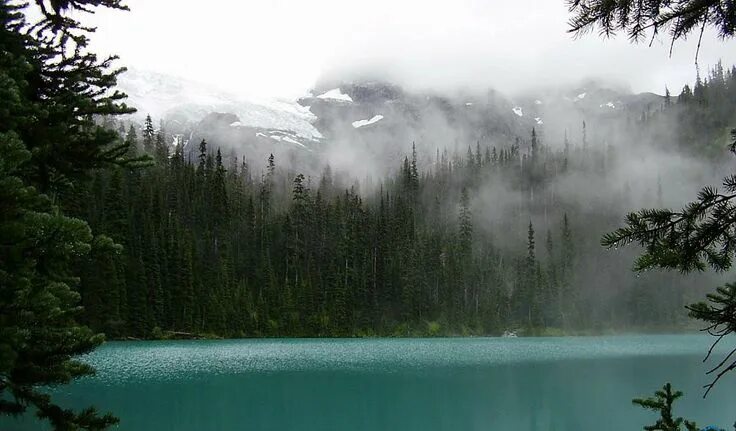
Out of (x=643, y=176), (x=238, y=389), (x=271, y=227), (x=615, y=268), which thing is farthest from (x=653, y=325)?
(x=238, y=389)

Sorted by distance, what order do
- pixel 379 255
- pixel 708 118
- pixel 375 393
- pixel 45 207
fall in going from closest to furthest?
pixel 45 207 < pixel 375 393 < pixel 379 255 < pixel 708 118

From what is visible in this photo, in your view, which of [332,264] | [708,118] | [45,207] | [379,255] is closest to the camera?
[45,207]

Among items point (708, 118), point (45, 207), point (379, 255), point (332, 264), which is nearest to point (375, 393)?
point (45, 207)

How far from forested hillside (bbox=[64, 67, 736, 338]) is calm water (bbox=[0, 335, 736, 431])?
36243 millimetres

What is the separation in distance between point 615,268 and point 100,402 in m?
152

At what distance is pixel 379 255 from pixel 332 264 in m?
16.4

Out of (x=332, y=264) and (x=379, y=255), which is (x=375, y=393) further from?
(x=379, y=255)

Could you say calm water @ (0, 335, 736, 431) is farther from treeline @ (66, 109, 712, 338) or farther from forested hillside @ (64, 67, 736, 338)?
treeline @ (66, 109, 712, 338)

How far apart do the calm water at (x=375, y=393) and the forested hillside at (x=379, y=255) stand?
36.2 metres

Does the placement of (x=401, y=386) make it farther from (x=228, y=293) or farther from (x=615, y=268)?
(x=615, y=268)

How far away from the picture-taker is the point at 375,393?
3828 centimetres

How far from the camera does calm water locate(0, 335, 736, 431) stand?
30.3 meters

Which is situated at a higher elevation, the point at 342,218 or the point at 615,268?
the point at 342,218

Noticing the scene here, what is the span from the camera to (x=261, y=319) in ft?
339
